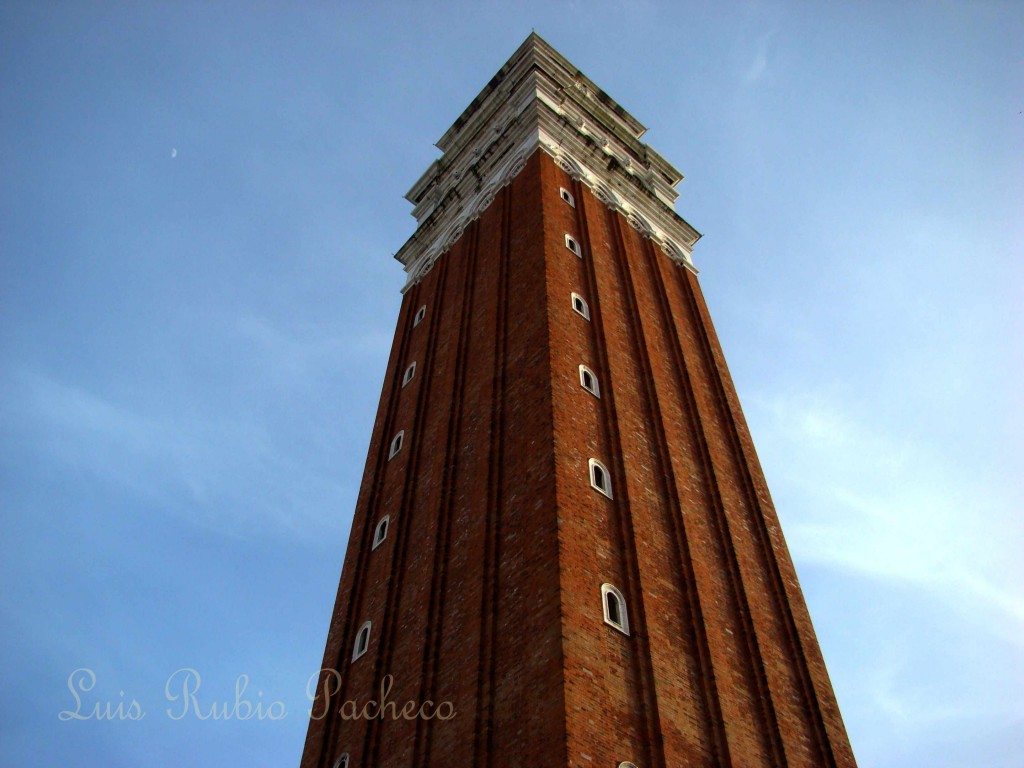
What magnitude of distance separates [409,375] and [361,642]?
30.7 feet

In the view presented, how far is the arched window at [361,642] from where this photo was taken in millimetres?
18531

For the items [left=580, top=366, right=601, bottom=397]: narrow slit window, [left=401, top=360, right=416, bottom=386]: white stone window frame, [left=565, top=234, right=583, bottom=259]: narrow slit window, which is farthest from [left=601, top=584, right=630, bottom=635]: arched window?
[left=565, top=234, right=583, bottom=259]: narrow slit window

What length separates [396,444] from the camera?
2402cm

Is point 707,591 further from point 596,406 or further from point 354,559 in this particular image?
point 354,559

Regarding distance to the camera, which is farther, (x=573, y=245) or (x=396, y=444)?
(x=573, y=245)

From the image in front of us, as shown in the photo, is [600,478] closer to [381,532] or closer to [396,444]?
[381,532]

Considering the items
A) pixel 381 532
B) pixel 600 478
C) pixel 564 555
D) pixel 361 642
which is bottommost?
pixel 564 555

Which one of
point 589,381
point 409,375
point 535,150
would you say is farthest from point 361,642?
point 535,150

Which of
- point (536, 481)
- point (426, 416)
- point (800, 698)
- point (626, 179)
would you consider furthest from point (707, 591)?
point (626, 179)

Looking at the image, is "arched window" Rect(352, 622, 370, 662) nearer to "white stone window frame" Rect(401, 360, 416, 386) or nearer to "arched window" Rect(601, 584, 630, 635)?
"arched window" Rect(601, 584, 630, 635)

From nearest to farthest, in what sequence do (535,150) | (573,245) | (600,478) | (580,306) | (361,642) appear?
1. (600,478)
2. (361,642)
3. (580,306)
4. (573,245)
5. (535,150)

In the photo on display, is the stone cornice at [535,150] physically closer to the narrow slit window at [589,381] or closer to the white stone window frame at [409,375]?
the white stone window frame at [409,375]

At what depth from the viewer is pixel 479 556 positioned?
661 inches

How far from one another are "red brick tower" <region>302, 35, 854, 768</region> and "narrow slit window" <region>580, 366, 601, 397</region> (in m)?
0.05
